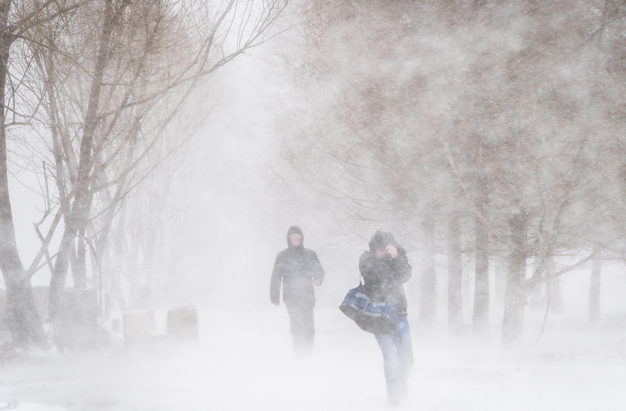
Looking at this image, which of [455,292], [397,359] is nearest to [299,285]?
[397,359]

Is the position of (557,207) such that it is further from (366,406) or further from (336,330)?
(336,330)

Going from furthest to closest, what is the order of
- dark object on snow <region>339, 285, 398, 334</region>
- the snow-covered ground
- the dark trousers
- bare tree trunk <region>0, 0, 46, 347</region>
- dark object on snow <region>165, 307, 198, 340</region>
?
1. dark object on snow <region>165, 307, 198, 340</region>
2. the dark trousers
3. bare tree trunk <region>0, 0, 46, 347</region>
4. the snow-covered ground
5. dark object on snow <region>339, 285, 398, 334</region>

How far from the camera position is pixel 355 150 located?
11.1m

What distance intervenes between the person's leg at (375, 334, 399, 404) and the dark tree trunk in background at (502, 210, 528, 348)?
15.0 ft

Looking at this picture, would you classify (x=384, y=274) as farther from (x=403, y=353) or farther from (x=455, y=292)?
(x=455, y=292)

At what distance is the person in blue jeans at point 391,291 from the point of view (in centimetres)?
547

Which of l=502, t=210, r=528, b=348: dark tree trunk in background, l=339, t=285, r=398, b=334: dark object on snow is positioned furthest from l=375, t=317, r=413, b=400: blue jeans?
l=502, t=210, r=528, b=348: dark tree trunk in background

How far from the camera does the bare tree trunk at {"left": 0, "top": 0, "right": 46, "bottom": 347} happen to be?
340 inches

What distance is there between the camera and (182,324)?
10.8 metres

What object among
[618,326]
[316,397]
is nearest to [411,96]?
[316,397]

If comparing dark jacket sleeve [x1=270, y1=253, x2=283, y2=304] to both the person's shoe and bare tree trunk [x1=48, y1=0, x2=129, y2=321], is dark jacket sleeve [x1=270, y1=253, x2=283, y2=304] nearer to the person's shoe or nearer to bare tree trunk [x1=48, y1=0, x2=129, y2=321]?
bare tree trunk [x1=48, y1=0, x2=129, y2=321]

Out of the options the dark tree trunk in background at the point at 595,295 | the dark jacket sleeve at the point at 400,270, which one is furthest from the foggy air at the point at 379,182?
the dark tree trunk in background at the point at 595,295

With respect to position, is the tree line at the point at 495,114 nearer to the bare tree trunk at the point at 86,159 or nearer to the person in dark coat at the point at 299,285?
the person in dark coat at the point at 299,285

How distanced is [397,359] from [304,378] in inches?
65.7
